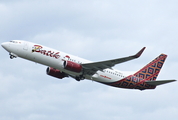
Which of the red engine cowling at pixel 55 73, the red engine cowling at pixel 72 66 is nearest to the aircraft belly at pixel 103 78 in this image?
the red engine cowling at pixel 72 66

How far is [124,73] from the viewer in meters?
61.3

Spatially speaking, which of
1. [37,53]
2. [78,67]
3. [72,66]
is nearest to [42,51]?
[37,53]

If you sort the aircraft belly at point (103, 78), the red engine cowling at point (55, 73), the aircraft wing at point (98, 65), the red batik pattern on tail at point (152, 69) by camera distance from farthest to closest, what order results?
the red batik pattern on tail at point (152, 69) < the red engine cowling at point (55, 73) < the aircraft belly at point (103, 78) < the aircraft wing at point (98, 65)

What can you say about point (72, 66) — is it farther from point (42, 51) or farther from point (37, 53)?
point (37, 53)

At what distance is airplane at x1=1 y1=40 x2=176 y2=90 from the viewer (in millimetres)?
55094

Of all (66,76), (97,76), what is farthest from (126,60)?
(66,76)

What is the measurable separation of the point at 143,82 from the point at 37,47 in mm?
18186

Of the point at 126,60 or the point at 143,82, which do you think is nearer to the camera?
the point at 126,60

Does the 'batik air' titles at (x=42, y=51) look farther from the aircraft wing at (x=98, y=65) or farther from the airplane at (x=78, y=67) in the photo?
the aircraft wing at (x=98, y=65)

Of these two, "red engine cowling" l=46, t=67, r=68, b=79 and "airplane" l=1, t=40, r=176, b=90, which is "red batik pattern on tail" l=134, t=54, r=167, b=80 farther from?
"red engine cowling" l=46, t=67, r=68, b=79

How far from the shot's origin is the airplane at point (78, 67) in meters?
55.1

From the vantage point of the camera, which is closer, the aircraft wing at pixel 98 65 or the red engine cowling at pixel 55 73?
the aircraft wing at pixel 98 65

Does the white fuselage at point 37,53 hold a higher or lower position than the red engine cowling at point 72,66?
higher

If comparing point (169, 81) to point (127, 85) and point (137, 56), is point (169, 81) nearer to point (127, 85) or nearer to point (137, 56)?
point (127, 85)
